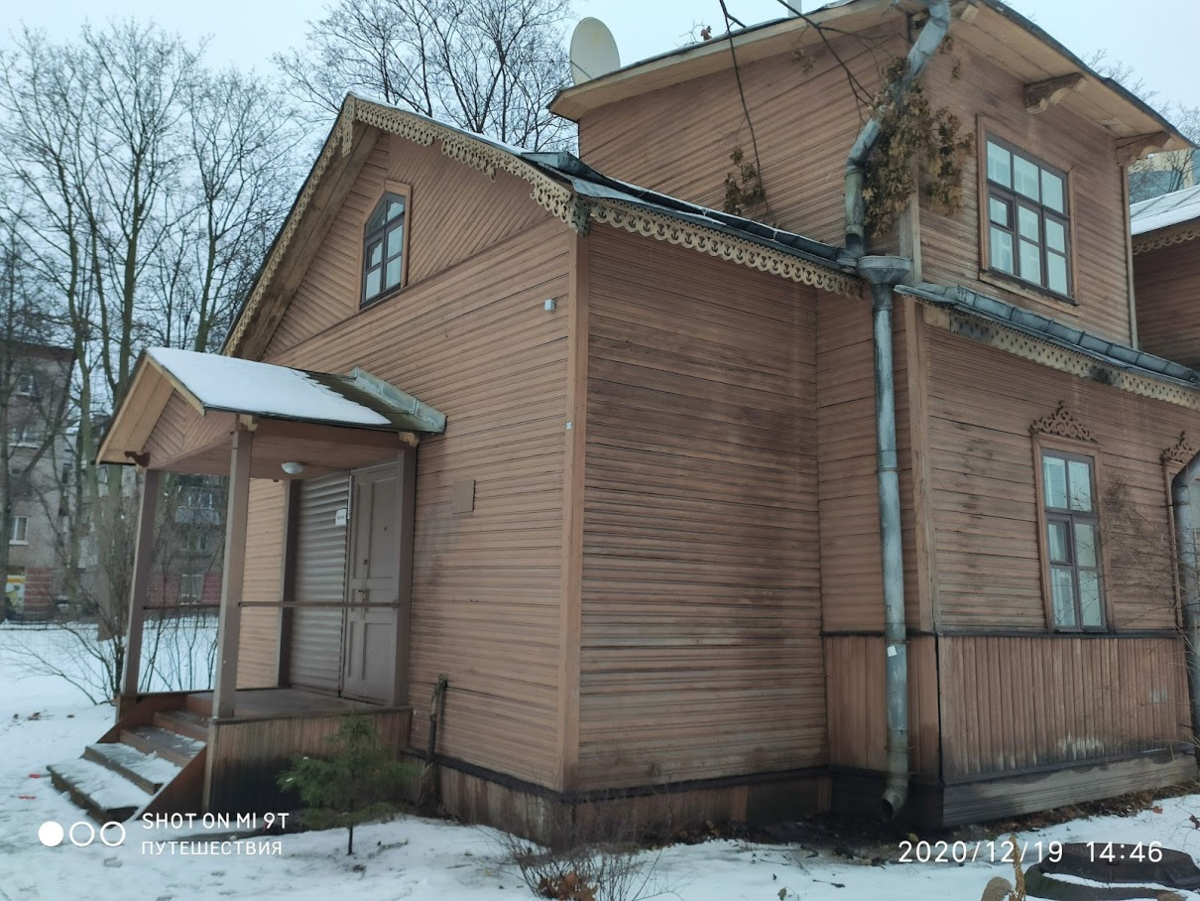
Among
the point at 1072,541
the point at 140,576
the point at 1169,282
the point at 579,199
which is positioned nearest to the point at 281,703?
the point at 140,576

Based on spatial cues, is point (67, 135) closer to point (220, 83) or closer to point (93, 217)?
point (93, 217)

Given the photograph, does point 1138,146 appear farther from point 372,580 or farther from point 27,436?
point 27,436

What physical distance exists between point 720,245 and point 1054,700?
4906mm

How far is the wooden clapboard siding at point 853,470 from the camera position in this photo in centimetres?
766

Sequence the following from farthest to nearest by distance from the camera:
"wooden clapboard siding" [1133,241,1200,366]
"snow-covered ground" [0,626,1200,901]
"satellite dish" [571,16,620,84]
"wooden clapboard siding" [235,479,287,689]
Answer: "satellite dish" [571,16,620,84], "wooden clapboard siding" [235,479,287,689], "wooden clapboard siding" [1133,241,1200,366], "snow-covered ground" [0,626,1200,901]

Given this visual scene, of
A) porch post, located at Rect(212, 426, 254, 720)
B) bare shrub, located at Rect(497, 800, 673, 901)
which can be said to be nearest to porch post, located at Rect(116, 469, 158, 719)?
porch post, located at Rect(212, 426, 254, 720)

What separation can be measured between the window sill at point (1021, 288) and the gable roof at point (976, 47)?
2004 mm

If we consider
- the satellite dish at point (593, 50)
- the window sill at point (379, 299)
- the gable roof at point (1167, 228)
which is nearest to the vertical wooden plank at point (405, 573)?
the window sill at point (379, 299)

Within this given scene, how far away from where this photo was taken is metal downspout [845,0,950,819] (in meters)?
7.19

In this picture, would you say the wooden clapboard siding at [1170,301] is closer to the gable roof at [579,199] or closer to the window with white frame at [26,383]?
the gable roof at [579,199]

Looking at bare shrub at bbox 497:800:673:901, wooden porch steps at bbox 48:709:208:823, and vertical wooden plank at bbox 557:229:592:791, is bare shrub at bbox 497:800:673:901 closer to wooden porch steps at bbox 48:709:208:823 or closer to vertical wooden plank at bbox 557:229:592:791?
vertical wooden plank at bbox 557:229:592:791

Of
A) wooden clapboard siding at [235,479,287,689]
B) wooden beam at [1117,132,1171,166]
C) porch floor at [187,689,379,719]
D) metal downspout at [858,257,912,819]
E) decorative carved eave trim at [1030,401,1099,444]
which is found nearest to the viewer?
metal downspout at [858,257,912,819]

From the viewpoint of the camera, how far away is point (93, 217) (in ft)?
75.1

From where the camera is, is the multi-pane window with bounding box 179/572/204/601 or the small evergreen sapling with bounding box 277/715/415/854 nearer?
the small evergreen sapling with bounding box 277/715/415/854
